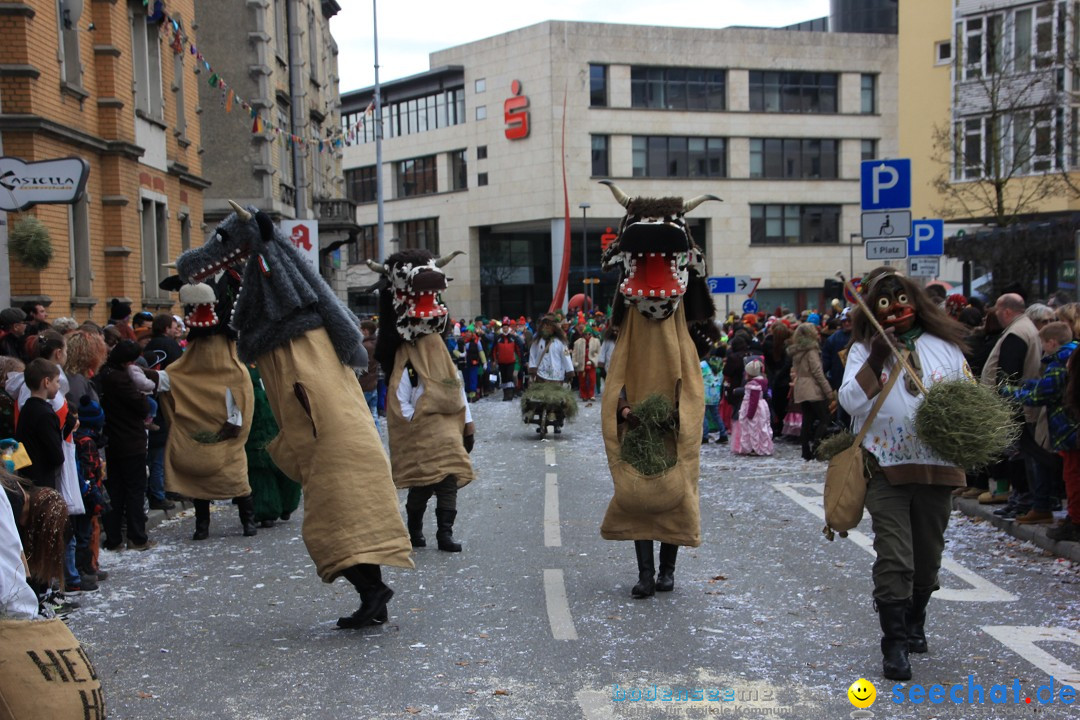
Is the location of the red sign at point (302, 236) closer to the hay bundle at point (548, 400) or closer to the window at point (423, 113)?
the hay bundle at point (548, 400)

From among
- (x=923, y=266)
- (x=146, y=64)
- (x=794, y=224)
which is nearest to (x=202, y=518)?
(x=923, y=266)

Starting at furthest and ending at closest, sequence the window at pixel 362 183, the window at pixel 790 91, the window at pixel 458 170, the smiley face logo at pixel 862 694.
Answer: the window at pixel 362 183
the window at pixel 458 170
the window at pixel 790 91
the smiley face logo at pixel 862 694

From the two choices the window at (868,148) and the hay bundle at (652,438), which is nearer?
the hay bundle at (652,438)

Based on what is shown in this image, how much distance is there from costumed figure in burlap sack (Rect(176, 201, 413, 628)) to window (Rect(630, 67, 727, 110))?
182 feet

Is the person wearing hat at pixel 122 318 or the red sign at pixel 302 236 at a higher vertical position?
the red sign at pixel 302 236

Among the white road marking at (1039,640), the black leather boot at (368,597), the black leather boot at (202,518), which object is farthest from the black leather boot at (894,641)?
the black leather boot at (202,518)

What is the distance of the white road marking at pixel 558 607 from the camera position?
663cm

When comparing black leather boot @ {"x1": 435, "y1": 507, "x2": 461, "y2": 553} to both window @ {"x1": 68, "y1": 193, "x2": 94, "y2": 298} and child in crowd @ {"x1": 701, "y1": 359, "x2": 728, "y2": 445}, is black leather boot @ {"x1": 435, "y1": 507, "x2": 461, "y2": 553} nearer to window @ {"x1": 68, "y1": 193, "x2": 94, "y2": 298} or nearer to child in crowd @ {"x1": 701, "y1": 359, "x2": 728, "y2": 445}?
child in crowd @ {"x1": 701, "y1": 359, "x2": 728, "y2": 445}

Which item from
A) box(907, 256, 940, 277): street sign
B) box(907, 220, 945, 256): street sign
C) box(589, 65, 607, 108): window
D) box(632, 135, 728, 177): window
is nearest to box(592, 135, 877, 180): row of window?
box(632, 135, 728, 177): window

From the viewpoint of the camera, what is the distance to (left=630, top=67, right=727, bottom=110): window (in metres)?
60.9

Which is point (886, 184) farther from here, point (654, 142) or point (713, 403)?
point (654, 142)

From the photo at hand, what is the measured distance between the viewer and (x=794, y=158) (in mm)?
63500

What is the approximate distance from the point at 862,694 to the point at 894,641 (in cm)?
41

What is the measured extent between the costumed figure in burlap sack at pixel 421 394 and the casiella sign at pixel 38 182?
2739 millimetres
